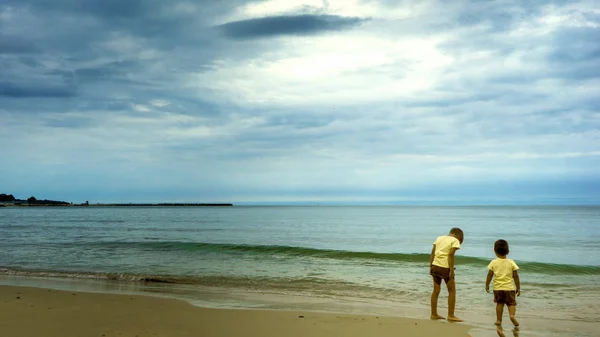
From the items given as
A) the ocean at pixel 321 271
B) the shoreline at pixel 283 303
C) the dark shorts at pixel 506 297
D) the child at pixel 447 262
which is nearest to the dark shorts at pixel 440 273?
the child at pixel 447 262

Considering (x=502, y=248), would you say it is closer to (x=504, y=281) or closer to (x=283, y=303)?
(x=504, y=281)

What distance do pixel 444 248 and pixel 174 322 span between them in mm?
5773

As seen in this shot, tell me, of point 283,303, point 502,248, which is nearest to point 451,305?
point 502,248

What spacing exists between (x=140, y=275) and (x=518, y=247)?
24.0m

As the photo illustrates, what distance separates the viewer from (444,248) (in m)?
9.56

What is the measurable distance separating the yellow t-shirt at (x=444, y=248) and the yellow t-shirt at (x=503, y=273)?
0.85 m

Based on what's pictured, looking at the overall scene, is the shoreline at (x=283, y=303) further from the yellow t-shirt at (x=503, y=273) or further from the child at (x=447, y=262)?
the yellow t-shirt at (x=503, y=273)

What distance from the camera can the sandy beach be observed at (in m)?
8.12

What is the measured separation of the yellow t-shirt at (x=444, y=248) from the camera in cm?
943

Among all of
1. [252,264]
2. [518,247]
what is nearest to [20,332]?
[252,264]

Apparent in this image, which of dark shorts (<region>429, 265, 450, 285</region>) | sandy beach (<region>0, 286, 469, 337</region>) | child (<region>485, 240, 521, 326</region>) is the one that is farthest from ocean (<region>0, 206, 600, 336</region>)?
child (<region>485, 240, 521, 326</region>)

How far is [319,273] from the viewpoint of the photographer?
1733 cm

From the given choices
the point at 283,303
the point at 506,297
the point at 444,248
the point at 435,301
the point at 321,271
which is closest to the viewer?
the point at 506,297

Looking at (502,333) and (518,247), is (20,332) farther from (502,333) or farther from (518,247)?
(518,247)
